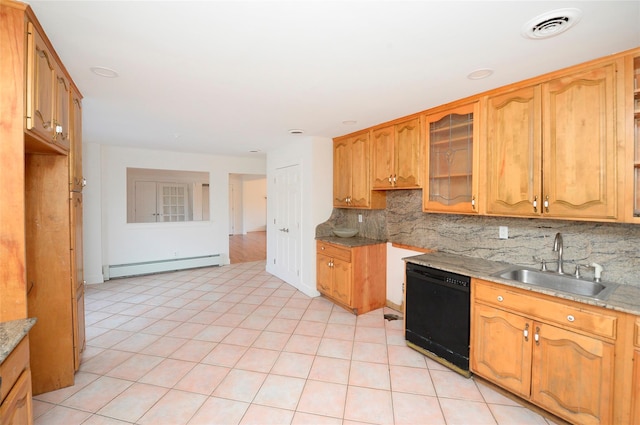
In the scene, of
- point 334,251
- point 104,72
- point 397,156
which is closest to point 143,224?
point 334,251

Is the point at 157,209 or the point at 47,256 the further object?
the point at 157,209

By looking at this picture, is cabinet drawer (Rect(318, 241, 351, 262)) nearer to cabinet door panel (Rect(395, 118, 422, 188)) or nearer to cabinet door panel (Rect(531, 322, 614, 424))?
cabinet door panel (Rect(395, 118, 422, 188))

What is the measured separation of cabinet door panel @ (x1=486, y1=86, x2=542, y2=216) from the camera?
2.16 m

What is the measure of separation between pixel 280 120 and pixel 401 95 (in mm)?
1418

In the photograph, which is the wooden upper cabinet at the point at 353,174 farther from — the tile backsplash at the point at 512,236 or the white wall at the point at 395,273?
the white wall at the point at 395,273

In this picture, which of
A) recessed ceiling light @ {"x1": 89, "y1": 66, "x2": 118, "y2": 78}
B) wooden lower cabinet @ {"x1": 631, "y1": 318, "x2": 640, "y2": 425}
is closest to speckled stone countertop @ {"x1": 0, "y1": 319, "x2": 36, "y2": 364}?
recessed ceiling light @ {"x1": 89, "y1": 66, "x2": 118, "y2": 78}

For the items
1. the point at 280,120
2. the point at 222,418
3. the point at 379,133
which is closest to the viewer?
the point at 222,418

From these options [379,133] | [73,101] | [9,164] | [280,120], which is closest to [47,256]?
[9,164]

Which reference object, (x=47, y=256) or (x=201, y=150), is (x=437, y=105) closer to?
(x=47, y=256)

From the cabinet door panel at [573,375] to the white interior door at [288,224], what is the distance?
3.24m

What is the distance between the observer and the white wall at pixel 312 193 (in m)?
4.25

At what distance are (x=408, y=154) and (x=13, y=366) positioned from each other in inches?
130

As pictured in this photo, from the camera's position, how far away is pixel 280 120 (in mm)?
3314

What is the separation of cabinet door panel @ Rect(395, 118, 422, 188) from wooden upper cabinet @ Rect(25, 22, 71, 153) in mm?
2963
